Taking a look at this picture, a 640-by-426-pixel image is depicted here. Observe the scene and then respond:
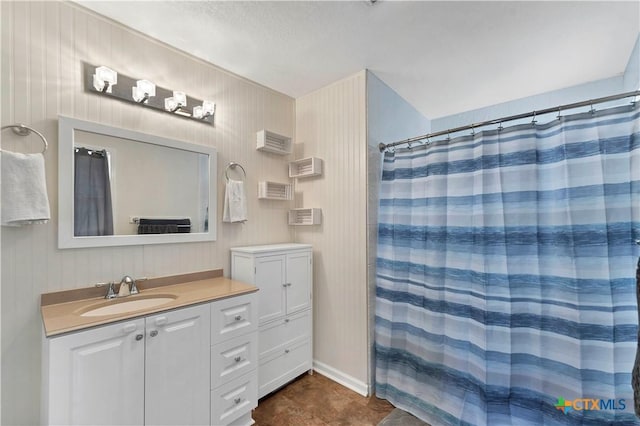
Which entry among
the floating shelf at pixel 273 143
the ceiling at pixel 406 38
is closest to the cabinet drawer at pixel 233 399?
the floating shelf at pixel 273 143

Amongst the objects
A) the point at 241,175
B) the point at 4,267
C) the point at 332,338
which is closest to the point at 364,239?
the point at 332,338

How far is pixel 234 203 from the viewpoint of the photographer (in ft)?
6.99

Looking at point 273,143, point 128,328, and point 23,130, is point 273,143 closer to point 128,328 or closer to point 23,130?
point 23,130

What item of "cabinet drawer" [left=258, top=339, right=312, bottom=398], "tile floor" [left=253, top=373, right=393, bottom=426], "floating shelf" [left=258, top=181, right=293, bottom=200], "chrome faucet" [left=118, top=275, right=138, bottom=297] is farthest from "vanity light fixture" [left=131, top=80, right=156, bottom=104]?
"tile floor" [left=253, top=373, right=393, bottom=426]

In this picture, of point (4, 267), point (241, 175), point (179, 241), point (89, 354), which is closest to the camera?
point (89, 354)

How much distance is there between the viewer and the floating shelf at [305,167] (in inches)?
94.0

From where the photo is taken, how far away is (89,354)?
3.86 feet

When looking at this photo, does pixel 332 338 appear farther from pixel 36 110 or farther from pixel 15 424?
pixel 36 110

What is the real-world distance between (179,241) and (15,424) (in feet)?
3.69

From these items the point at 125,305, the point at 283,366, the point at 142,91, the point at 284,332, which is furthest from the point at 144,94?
the point at 283,366

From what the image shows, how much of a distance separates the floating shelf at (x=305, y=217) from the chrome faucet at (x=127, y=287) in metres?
1.30

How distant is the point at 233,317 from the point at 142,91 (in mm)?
1503

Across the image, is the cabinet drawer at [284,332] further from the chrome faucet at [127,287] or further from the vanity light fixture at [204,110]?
the vanity light fixture at [204,110]

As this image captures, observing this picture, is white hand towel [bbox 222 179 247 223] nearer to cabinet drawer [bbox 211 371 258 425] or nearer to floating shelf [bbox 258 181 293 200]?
floating shelf [bbox 258 181 293 200]
